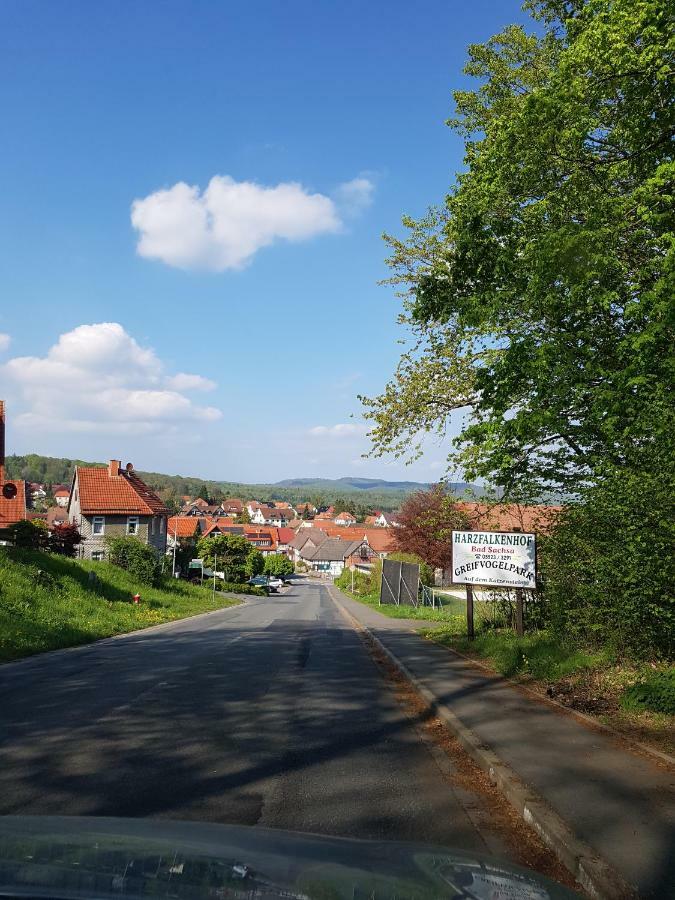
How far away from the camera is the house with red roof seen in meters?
49.8

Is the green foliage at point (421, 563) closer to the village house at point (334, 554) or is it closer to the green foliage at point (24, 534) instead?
the green foliage at point (24, 534)

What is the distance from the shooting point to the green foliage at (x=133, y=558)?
34.2 m

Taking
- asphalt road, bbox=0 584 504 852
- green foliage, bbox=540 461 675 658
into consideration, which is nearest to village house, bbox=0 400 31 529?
asphalt road, bbox=0 584 504 852

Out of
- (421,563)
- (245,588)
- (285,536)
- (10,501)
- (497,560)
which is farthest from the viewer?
(285,536)

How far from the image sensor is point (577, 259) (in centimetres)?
1036

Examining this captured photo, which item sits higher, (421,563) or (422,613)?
(421,563)

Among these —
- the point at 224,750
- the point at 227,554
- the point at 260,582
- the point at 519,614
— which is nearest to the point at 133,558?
the point at 519,614

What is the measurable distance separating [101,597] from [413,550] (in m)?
23.8

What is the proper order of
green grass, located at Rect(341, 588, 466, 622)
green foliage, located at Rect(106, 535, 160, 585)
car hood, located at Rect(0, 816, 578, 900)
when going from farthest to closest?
green foliage, located at Rect(106, 535, 160, 585), green grass, located at Rect(341, 588, 466, 622), car hood, located at Rect(0, 816, 578, 900)

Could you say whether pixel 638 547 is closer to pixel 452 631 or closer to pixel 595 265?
pixel 595 265

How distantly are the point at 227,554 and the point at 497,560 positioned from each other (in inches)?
2245

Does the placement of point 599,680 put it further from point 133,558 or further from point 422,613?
point 133,558

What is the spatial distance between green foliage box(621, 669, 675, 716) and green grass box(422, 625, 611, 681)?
5.99 ft

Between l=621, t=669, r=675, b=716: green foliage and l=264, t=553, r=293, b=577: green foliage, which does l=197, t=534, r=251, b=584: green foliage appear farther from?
l=621, t=669, r=675, b=716: green foliage
